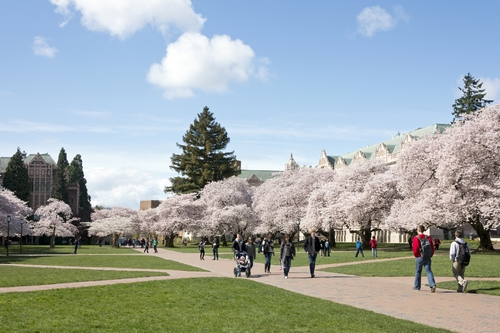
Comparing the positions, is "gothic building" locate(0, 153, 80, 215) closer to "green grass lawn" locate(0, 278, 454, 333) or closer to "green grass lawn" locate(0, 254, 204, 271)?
"green grass lawn" locate(0, 254, 204, 271)

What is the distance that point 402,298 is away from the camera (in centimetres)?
1483

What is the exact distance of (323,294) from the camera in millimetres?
15781

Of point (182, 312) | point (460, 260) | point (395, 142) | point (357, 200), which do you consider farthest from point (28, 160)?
point (182, 312)

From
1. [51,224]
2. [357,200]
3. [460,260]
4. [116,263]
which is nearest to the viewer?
[460,260]

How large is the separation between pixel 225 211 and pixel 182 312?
61432 millimetres

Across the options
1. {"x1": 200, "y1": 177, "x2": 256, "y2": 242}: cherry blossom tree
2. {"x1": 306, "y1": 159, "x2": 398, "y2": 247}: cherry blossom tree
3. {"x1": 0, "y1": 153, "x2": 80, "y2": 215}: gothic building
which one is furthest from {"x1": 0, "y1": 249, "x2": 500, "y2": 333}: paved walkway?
{"x1": 0, "y1": 153, "x2": 80, "y2": 215}: gothic building

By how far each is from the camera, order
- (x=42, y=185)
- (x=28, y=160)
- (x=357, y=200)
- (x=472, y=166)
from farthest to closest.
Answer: (x=28, y=160) < (x=42, y=185) < (x=357, y=200) < (x=472, y=166)

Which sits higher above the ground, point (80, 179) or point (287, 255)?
point (80, 179)

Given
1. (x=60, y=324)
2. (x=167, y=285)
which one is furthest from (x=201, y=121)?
(x=60, y=324)

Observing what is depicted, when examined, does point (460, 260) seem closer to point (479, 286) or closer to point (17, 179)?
point (479, 286)

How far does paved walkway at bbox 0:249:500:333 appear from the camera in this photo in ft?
37.2

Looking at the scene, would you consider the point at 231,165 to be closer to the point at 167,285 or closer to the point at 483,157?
the point at 483,157

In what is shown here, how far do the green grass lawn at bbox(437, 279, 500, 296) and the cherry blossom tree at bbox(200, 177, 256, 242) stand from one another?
5493cm

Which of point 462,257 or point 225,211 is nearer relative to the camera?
point 462,257
